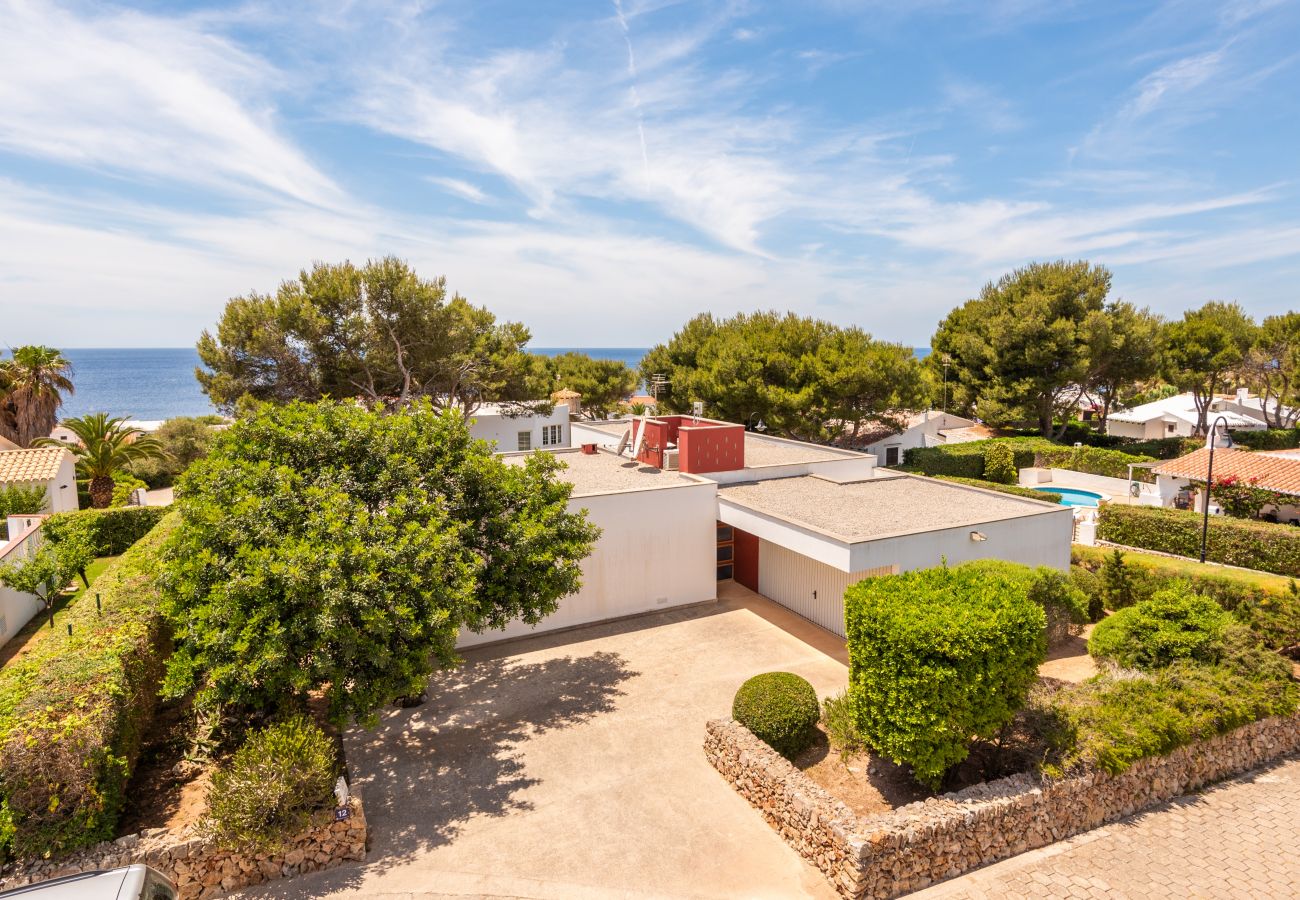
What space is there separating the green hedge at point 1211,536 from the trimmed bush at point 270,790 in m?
28.8

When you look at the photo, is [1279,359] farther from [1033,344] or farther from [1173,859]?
[1173,859]

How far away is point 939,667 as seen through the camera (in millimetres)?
9930

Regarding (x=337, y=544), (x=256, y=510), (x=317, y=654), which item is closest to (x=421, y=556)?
(x=337, y=544)

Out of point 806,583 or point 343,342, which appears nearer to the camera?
point 806,583

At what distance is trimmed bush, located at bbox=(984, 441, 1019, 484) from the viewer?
131 feet

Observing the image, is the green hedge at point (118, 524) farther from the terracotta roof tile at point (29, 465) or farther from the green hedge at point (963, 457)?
the green hedge at point (963, 457)

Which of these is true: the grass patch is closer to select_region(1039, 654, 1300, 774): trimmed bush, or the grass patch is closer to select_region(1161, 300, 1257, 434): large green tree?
select_region(1039, 654, 1300, 774): trimmed bush

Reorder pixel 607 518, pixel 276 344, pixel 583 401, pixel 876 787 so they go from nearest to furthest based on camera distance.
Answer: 1. pixel 876 787
2. pixel 607 518
3. pixel 276 344
4. pixel 583 401

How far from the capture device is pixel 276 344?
3372 cm

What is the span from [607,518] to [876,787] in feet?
32.0

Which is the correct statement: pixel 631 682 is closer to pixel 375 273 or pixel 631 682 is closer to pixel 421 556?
pixel 421 556

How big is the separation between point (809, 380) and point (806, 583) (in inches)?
862

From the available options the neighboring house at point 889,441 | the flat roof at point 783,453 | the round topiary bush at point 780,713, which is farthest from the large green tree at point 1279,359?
the round topiary bush at point 780,713

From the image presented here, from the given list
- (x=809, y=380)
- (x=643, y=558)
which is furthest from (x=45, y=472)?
(x=809, y=380)
